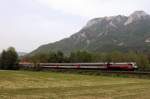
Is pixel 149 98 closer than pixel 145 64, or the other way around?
pixel 149 98

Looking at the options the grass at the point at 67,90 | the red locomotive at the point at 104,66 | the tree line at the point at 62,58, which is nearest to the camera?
the grass at the point at 67,90

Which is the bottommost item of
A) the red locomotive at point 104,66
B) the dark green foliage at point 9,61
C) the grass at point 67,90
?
the grass at point 67,90

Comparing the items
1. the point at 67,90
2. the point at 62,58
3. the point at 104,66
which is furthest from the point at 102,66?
the point at 67,90

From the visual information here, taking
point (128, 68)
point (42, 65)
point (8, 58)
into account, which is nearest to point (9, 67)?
point (8, 58)

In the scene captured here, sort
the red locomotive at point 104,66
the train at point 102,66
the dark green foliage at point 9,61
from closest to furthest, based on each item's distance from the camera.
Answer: the red locomotive at point 104,66 → the train at point 102,66 → the dark green foliage at point 9,61

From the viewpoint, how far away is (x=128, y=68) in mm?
78250

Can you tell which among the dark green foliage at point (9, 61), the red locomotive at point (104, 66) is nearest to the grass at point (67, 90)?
the red locomotive at point (104, 66)

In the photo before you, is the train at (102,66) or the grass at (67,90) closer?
the grass at (67,90)

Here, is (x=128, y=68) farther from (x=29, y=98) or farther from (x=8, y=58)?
(x=29, y=98)

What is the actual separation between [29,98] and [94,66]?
68650mm

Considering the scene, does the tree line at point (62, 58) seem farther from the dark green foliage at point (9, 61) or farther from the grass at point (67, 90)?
the grass at point (67, 90)

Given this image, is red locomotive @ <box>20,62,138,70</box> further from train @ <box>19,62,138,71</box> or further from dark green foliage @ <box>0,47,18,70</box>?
dark green foliage @ <box>0,47,18,70</box>

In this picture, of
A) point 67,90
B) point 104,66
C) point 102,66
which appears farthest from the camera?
point 102,66

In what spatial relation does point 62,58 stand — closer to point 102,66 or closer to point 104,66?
point 102,66
